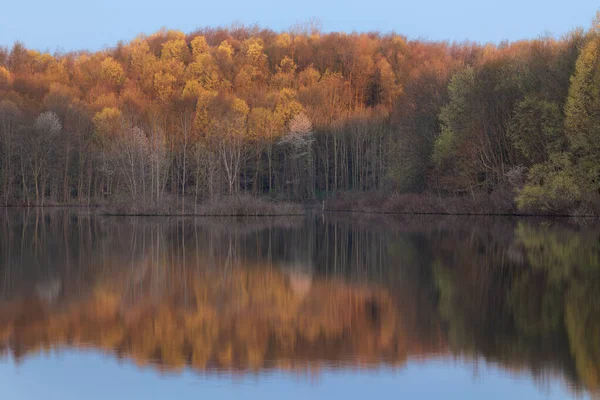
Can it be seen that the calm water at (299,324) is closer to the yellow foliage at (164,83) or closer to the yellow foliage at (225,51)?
the yellow foliage at (164,83)

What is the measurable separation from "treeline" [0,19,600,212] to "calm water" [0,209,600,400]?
24.4 meters

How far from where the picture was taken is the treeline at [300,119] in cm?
4559

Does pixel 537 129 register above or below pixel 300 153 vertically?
above

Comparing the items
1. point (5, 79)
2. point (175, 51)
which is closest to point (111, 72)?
point (175, 51)

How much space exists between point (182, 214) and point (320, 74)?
3823 cm

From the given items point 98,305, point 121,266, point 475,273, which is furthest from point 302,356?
point 121,266

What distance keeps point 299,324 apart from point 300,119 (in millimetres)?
57292

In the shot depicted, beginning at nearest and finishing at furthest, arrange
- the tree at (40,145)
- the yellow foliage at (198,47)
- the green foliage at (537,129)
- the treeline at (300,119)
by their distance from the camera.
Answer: the green foliage at (537,129)
the treeline at (300,119)
the tree at (40,145)
the yellow foliage at (198,47)

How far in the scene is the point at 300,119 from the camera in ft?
225

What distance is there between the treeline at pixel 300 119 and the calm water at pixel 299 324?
2439 cm

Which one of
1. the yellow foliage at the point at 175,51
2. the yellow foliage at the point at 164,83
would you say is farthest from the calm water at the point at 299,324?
the yellow foliage at the point at 175,51

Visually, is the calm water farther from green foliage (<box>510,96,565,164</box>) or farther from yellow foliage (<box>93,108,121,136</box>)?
yellow foliage (<box>93,108,121,136</box>)

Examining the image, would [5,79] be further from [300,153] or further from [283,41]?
[300,153]

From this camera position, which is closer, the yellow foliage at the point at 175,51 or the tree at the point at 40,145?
the tree at the point at 40,145
